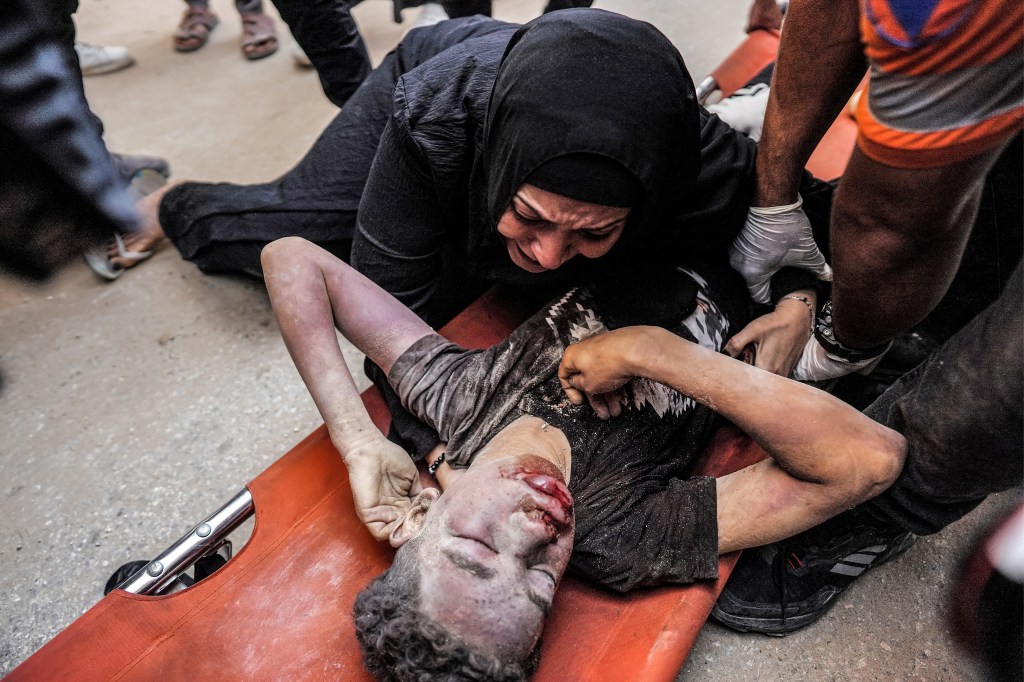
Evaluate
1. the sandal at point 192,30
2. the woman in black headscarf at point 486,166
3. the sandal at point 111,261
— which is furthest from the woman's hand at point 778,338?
the sandal at point 192,30

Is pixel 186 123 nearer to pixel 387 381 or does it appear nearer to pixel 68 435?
pixel 68 435

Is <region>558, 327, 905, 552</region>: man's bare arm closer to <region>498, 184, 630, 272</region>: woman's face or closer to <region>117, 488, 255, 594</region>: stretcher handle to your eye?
<region>498, 184, 630, 272</region>: woman's face

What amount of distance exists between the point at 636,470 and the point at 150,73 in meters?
3.93

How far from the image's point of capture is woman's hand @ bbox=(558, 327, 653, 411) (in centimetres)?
149

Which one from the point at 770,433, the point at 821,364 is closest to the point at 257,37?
A: the point at 821,364

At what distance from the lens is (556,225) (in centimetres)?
143

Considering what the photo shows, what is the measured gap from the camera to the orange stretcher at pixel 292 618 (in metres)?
1.38

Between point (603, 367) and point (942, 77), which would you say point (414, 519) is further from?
point (942, 77)

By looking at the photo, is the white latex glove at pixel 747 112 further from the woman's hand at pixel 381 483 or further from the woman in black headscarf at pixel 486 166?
the woman's hand at pixel 381 483

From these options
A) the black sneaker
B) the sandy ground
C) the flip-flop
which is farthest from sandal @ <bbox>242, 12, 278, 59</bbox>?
the black sneaker

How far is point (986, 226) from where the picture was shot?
1.84 metres

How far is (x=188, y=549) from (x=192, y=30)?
3759 mm

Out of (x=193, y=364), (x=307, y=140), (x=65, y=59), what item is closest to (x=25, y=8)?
(x=65, y=59)

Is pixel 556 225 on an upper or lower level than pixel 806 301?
upper
